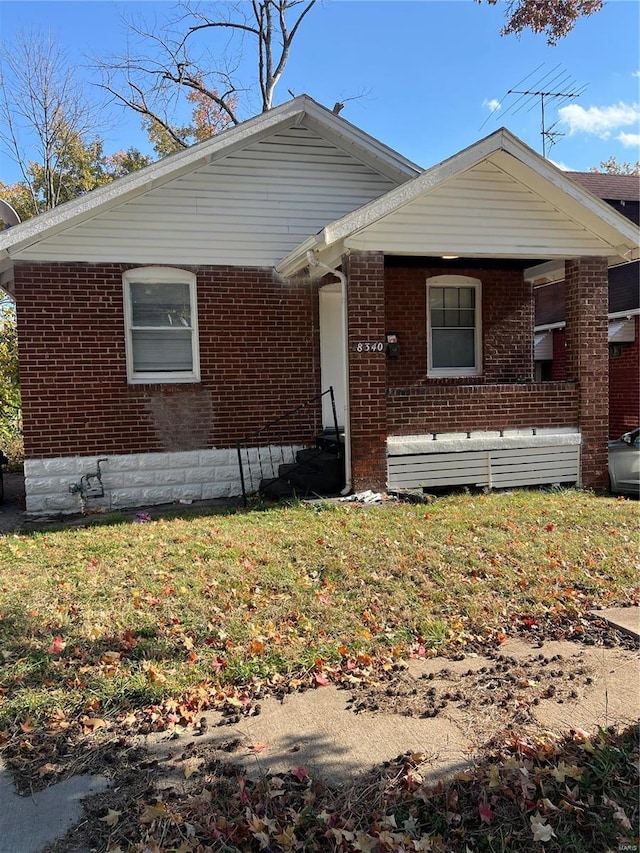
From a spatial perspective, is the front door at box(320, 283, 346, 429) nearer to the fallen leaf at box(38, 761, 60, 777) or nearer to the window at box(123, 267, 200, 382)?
the window at box(123, 267, 200, 382)

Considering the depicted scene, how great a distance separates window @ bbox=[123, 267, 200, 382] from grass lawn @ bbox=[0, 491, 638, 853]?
2335 mm

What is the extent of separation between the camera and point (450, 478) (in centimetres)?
870

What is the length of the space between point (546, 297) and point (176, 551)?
16.7 metres

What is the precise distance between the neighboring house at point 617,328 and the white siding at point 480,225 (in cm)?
509

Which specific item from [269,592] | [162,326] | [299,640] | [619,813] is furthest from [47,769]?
[162,326]

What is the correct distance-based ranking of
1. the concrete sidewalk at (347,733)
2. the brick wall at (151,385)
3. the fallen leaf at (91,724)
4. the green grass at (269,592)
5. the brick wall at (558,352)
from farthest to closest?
the brick wall at (558,352) < the brick wall at (151,385) < the green grass at (269,592) < the fallen leaf at (91,724) < the concrete sidewalk at (347,733)

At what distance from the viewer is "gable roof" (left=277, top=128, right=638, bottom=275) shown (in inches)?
312

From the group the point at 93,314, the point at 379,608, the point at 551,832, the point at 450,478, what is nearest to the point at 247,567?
the point at 379,608

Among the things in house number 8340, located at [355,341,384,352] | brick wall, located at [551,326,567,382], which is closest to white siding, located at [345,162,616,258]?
house number 8340, located at [355,341,384,352]

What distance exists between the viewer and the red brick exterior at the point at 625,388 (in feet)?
49.1

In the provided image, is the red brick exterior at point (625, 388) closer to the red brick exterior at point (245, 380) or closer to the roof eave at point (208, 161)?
the red brick exterior at point (245, 380)

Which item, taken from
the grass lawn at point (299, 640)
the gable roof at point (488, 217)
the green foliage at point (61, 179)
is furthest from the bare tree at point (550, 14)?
the green foliage at point (61, 179)

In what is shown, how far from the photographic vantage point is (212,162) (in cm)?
912

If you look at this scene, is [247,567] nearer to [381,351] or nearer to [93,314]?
[381,351]
